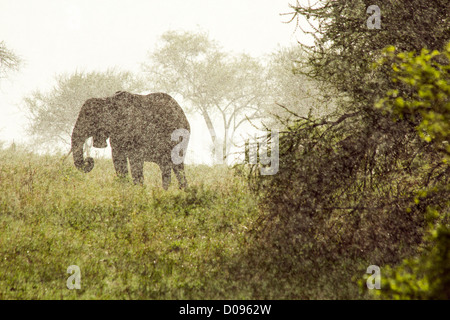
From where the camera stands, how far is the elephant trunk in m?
11.6

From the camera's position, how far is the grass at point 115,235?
5.91 metres

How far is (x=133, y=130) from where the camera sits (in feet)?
40.8

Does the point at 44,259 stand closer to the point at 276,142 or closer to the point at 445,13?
the point at 276,142

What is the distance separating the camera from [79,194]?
9758mm

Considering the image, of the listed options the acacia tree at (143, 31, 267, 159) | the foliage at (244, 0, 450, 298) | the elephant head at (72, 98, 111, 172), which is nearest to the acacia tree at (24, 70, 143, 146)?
the acacia tree at (143, 31, 267, 159)

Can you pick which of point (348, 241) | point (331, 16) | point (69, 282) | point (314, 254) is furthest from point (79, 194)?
point (331, 16)

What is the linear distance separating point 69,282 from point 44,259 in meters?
0.97

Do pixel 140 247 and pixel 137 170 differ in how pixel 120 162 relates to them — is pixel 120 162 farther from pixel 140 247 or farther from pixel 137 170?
pixel 140 247

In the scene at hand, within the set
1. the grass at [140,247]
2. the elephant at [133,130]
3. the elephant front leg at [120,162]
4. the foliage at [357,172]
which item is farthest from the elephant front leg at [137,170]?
the foliage at [357,172]

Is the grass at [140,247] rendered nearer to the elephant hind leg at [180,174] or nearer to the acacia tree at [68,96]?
the elephant hind leg at [180,174]

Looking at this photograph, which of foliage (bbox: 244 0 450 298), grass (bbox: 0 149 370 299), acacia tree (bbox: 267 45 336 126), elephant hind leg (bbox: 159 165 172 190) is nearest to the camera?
grass (bbox: 0 149 370 299)

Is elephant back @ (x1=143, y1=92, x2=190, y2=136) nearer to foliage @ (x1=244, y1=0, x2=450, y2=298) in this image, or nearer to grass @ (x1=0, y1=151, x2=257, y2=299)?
grass @ (x1=0, y1=151, x2=257, y2=299)

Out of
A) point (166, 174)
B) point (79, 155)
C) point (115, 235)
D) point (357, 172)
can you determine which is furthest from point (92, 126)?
point (357, 172)

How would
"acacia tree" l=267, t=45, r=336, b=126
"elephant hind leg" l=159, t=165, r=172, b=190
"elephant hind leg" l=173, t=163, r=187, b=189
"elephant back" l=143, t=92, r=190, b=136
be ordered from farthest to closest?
1. "acacia tree" l=267, t=45, r=336, b=126
2. "elephant back" l=143, t=92, r=190, b=136
3. "elephant hind leg" l=173, t=163, r=187, b=189
4. "elephant hind leg" l=159, t=165, r=172, b=190
